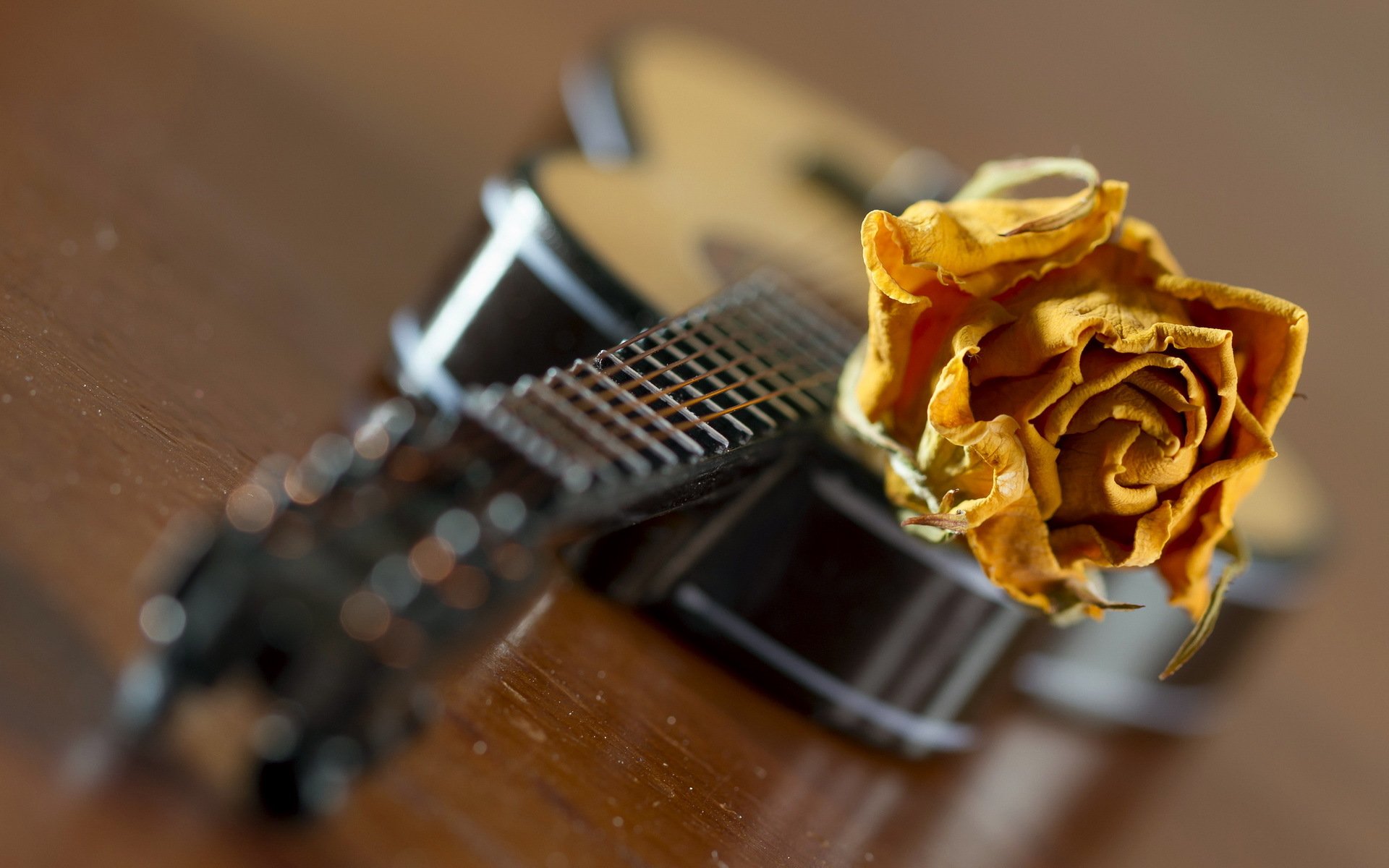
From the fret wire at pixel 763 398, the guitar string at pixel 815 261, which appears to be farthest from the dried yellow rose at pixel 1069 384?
the guitar string at pixel 815 261

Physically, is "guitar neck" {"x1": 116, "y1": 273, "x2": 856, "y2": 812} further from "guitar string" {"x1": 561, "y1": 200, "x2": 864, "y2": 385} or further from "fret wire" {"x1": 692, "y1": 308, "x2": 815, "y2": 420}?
"guitar string" {"x1": 561, "y1": 200, "x2": 864, "y2": 385}

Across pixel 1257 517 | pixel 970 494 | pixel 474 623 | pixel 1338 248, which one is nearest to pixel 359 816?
pixel 474 623

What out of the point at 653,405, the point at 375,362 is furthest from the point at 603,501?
the point at 375,362

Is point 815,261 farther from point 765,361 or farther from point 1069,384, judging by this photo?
point 1069,384

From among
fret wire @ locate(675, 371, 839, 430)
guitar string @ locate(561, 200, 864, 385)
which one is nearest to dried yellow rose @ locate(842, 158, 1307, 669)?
fret wire @ locate(675, 371, 839, 430)

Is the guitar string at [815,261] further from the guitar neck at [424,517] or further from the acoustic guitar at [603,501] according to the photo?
the guitar neck at [424,517]

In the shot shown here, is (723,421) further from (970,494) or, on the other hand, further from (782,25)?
(782,25)
